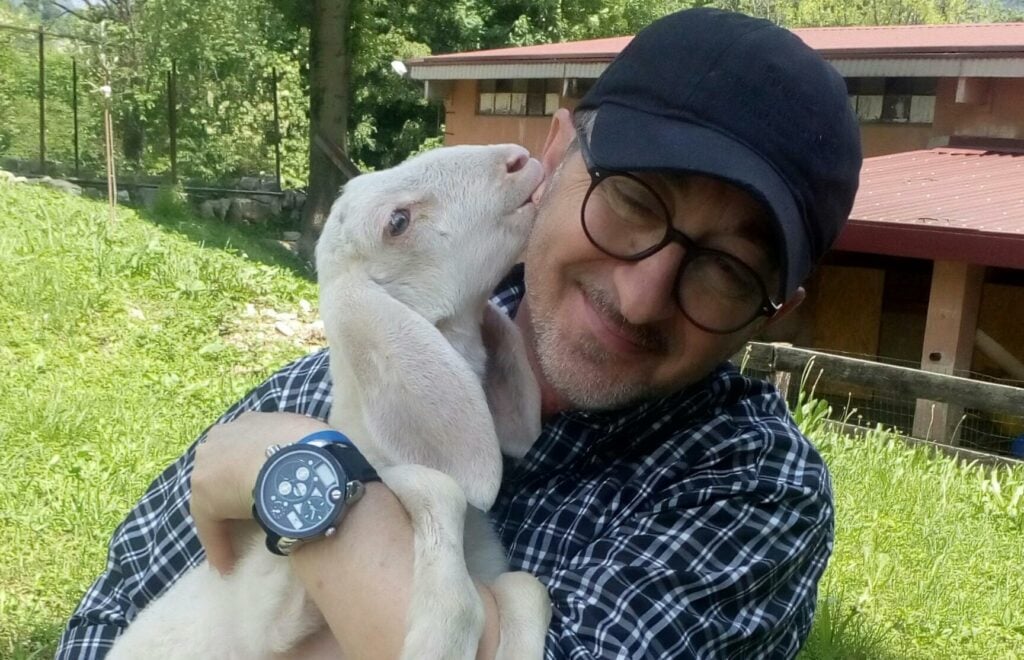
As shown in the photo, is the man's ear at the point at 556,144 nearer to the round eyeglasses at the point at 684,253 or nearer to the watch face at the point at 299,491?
the round eyeglasses at the point at 684,253

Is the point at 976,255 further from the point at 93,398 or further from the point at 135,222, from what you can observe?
the point at 135,222

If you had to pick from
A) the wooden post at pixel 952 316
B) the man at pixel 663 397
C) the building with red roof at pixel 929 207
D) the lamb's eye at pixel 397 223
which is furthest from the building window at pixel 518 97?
the man at pixel 663 397

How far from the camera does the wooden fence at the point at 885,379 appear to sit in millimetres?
5926

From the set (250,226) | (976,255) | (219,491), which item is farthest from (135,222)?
(219,491)

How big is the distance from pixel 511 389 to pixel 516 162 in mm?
445

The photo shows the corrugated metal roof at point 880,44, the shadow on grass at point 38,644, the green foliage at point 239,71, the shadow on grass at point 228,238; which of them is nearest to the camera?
the shadow on grass at point 38,644

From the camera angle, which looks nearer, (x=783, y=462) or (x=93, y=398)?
(x=783, y=462)

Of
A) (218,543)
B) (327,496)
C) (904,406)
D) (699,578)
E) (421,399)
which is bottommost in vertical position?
(904,406)

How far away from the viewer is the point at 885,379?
20.6 feet

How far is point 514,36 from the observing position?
21719mm

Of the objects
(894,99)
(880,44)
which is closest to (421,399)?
(894,99)

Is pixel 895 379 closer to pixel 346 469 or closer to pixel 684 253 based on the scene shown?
pixel 684 253

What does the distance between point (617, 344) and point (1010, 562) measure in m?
3.29

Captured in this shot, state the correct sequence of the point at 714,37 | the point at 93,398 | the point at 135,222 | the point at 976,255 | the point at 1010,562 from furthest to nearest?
the point at 135,222, the point at 976,255, the point at 93,398, the point at 1010,562, the point at 714,37
